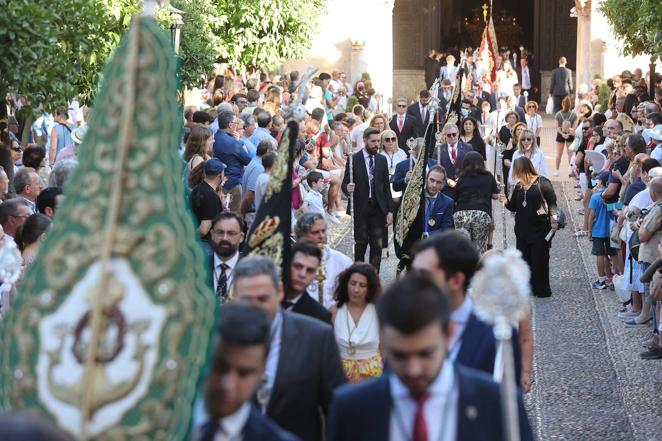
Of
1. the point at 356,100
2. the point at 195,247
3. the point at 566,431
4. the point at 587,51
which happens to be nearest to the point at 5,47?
the point at 566,431

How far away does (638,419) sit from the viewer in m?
10.5

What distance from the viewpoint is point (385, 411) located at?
407cm

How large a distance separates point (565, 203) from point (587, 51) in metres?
14.5

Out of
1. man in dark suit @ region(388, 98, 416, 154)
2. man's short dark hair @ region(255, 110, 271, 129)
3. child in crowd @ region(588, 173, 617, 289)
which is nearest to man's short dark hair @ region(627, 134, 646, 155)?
child in crowd @ region(588, 173, 617, 289)

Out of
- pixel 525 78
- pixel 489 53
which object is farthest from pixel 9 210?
pixel 525 78

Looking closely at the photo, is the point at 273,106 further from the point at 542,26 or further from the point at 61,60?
the point at 542,26

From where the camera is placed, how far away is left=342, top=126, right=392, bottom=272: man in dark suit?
52.1 feet

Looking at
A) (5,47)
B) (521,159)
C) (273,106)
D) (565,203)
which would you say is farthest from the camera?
(565,203)

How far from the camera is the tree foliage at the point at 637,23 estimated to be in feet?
56.5

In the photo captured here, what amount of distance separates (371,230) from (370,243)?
15 cm

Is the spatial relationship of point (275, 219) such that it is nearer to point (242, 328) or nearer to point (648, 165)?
point (242, 328)

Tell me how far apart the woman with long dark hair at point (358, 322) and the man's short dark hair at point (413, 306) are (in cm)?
446

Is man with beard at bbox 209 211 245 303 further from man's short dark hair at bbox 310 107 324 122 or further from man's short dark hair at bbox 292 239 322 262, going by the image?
man's short dark hair at bbox 310 107 324 122

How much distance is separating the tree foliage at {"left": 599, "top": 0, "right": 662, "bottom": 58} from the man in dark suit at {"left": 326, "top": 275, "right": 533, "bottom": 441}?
13243 millimetres
